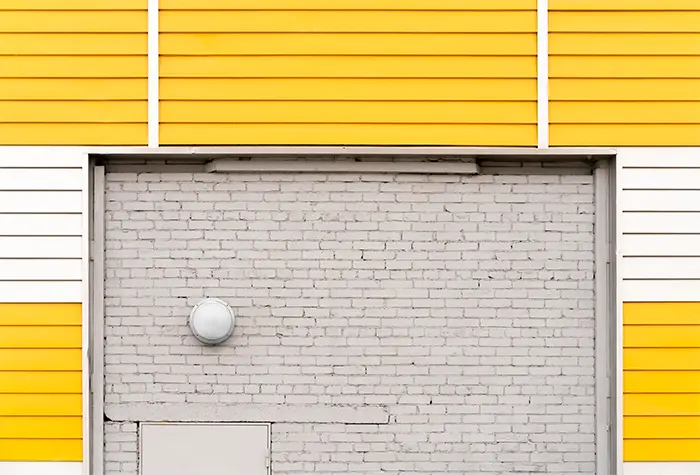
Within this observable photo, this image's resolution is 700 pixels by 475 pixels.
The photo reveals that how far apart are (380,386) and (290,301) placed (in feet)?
2.66

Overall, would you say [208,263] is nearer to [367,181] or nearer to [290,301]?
[290,301]

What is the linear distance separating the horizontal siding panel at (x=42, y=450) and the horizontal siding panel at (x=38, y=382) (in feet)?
1.05

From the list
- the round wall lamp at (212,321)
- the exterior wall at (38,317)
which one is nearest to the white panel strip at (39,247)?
the exterior wall at (38,317)

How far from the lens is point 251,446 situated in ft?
16.3
